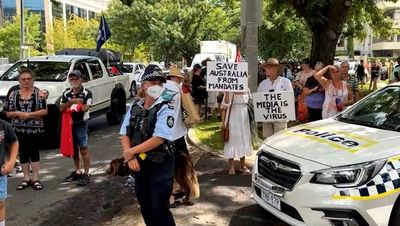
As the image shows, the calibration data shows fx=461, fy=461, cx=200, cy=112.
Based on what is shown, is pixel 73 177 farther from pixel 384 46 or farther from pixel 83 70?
pixel 384 46

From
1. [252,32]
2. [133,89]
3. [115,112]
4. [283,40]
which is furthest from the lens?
[283,40]

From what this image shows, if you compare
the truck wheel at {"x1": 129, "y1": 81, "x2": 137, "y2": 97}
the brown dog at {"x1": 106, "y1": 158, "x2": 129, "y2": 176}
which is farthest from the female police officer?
the truck wheel at {"x1": 129, "y1": 81, "x2": 137, "y2": 97}

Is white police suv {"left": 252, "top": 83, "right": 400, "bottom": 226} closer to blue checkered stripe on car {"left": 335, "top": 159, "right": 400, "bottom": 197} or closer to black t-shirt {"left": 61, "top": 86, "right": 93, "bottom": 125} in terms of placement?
blue checkered stripe on car {"left": 335, "top": 159, "right": 400, "bottom": 197}

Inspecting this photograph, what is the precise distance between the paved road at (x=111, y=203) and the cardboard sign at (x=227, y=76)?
132 cm

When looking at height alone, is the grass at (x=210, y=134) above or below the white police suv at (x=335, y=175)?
below

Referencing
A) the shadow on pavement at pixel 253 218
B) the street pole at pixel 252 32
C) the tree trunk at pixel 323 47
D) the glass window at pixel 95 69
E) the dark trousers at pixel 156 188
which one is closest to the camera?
the dark trousers at pixel 156 188

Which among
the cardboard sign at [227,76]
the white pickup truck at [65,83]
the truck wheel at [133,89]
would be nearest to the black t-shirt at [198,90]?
the white pickup truck at [65,83]

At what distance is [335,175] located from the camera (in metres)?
3.91

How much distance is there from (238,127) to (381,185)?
3.08m

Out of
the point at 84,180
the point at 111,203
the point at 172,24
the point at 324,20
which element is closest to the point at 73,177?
the point at 84,180

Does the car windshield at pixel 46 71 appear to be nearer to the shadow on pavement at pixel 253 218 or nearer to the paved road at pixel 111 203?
the paved road at pixel 111 203

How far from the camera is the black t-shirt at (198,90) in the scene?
41.8 feet

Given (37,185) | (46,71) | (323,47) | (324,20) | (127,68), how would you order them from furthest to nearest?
1. (127,68)
2. (323,47)
3. (324,20)
4. (46,71)
5. (37,185)

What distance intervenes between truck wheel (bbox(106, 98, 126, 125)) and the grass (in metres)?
2.28
